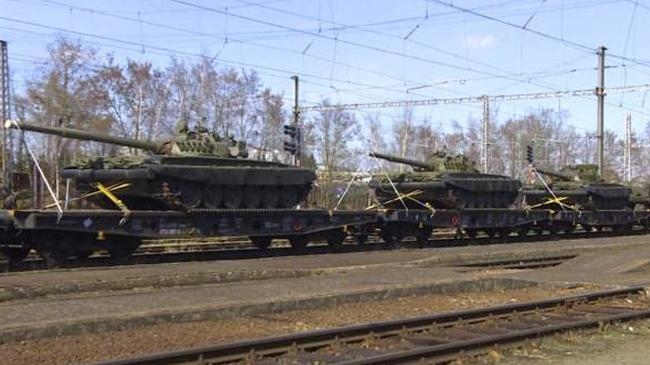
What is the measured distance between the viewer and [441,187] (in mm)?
28719

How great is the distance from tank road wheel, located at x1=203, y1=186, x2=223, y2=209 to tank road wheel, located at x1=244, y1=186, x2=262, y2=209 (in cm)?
82

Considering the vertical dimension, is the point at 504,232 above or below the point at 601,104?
below

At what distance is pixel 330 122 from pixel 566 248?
42.8 metres

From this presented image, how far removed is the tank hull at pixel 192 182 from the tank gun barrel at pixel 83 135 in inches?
38.4

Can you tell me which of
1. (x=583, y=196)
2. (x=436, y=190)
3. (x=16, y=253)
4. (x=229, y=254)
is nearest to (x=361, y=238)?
(x=436, y=190)

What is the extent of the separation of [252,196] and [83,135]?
4.64 m

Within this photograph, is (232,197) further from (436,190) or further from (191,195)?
(436,190)

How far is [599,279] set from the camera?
1725cm

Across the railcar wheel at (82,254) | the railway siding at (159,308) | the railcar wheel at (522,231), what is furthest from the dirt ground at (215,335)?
the railcar wheel at (522,231)

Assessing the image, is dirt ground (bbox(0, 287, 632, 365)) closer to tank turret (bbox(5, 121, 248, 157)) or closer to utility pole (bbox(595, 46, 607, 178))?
tank turret (bbox(5, 121, 248, 157))

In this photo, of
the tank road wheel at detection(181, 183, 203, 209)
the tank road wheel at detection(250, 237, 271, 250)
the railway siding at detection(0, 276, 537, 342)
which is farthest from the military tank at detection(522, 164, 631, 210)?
the railway siding at detection(0, 276, 537, 342)

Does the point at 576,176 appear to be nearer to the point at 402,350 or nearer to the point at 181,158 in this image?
the point at 181,158

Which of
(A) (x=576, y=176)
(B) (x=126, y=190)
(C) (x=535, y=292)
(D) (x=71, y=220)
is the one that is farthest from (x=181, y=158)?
(A) (x=576, y=176)

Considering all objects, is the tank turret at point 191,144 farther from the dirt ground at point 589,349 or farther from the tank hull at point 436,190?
the dirt ground at point 589,349
